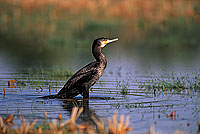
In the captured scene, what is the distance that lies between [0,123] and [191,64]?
1052 cm

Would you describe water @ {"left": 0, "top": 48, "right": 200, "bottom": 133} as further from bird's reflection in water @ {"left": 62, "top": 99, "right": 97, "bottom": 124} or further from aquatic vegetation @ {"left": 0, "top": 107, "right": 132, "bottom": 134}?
aquatic vegetation @ {"left": 0, "top": 107, "right": 132, "bottom": 134}

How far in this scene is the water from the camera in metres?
8.42

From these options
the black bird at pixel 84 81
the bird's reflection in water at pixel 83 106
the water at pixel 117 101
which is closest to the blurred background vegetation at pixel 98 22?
the water at pixel 117 101

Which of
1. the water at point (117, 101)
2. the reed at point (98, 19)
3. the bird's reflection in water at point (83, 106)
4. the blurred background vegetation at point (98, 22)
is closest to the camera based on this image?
the water at point (117, 101)

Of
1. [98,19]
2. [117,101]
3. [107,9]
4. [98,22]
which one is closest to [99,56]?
[117,101]

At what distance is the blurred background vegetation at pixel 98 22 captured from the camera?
23.7 m

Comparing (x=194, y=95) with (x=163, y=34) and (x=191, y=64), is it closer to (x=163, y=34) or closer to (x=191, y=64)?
(x=191, y=64)

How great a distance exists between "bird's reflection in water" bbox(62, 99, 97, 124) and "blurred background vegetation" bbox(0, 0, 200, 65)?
12028 millimetres

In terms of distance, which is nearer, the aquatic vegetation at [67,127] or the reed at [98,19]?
the aquatic vegetation at [67,127]

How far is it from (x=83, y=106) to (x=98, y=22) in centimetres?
1618

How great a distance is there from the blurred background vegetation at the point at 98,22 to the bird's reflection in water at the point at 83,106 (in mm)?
12028

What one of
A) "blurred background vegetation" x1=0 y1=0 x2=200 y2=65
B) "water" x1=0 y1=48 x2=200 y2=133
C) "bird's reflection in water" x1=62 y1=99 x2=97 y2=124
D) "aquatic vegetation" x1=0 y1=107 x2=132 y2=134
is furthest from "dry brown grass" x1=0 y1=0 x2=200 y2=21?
"aquatic vegetation" x1=0 y1=107 x2=132 y2=134

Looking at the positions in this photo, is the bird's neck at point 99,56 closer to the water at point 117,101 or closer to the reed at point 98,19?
the water at point 117,101

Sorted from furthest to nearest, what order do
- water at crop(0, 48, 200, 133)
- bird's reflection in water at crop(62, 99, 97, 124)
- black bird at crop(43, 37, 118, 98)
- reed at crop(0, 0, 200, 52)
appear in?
reed at crop(0, 0, 200, 52), black bird at crop(43, 37, 118, 98), bird's reflection in water at crop(62, 99, 97, 124), water at crop(0, 48, 200, 133)
